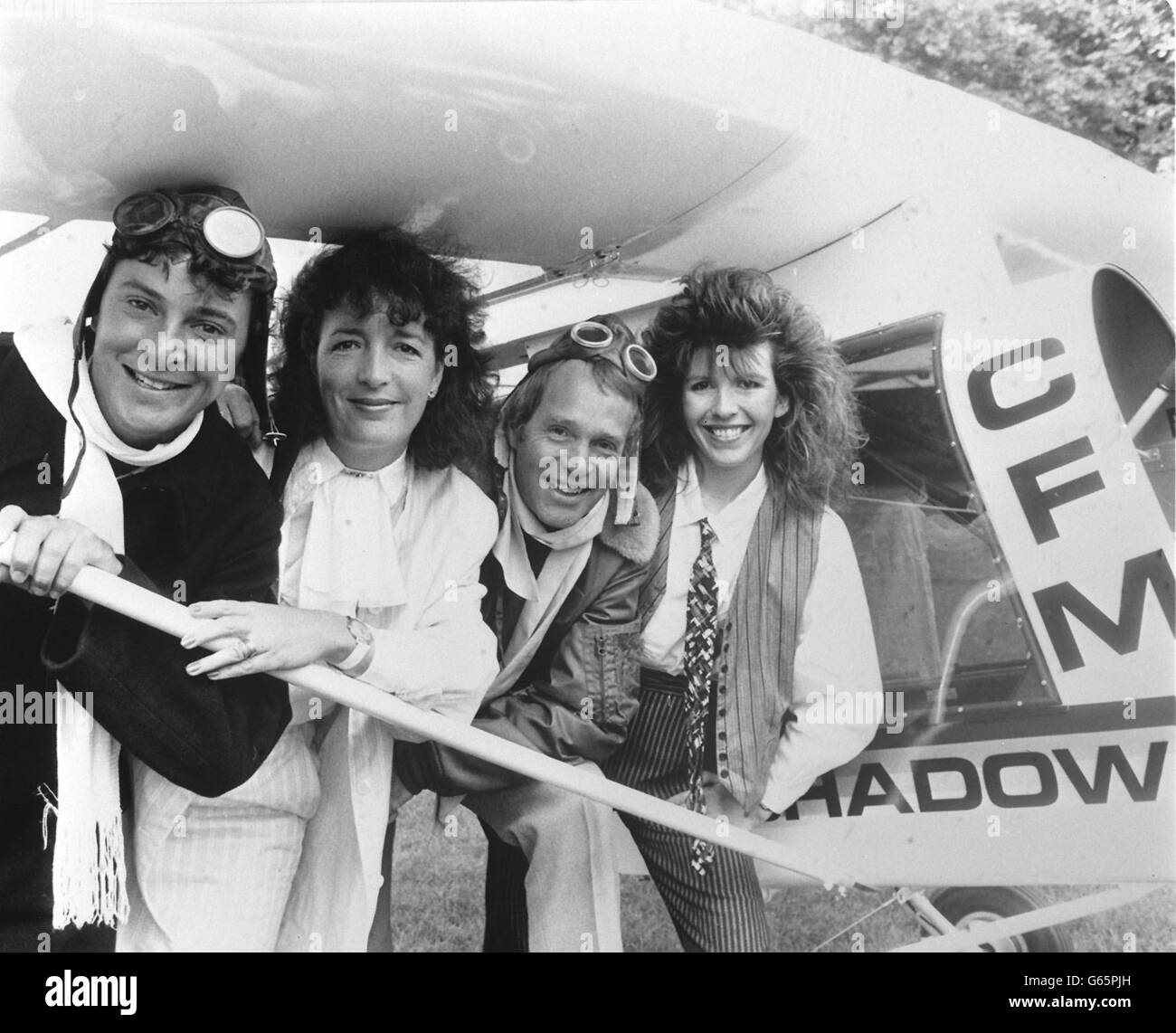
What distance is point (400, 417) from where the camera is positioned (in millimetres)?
2844

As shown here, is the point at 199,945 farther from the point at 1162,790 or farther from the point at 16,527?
the point at 1162,790

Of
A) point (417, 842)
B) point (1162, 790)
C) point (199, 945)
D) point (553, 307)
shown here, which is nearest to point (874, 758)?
point (1162, 790)

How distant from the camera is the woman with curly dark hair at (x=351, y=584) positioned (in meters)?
2.77

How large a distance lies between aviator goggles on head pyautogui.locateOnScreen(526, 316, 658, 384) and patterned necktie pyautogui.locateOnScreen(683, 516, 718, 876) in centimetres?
45

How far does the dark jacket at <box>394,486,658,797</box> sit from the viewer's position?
287cm

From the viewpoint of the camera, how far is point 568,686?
2.88 meters

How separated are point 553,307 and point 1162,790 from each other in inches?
71.7

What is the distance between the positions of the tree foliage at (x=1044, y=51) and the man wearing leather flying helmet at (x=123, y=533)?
1.34m

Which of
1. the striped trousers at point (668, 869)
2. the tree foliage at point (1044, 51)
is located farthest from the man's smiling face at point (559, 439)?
the tree foliage at point (1044, 51)
